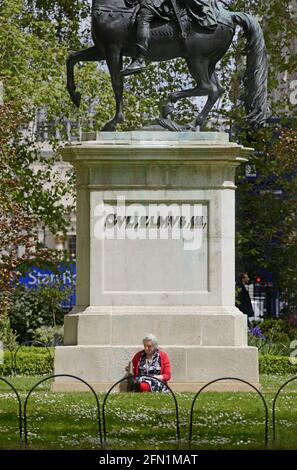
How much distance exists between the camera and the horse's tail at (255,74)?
66.5ft

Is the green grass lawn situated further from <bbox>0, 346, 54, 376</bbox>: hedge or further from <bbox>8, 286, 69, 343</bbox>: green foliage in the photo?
<bbox>8, 286, 69, 343</bbox>: green foliage

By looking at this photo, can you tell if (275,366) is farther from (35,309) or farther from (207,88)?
(35,309)

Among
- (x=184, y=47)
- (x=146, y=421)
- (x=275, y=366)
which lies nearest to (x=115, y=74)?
(x=184, y=47)

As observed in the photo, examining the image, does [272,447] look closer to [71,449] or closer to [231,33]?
[71,449]

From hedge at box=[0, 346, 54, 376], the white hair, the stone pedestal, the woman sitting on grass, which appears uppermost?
the stone pedestal

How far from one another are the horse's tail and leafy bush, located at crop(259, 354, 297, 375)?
17.1ft

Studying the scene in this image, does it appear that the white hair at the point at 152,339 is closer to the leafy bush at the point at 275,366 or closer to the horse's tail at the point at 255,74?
the horse's tail at the point at 255,74

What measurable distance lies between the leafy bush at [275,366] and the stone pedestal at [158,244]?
5.08m

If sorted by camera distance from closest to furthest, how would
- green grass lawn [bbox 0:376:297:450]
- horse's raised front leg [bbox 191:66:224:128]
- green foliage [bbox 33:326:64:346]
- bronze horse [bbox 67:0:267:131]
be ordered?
green grass lawn [bbox 0:376:297:450], bronze horse [bbox 67:0:267:131], horse's raised front leg [bbox 191:66:224:128], green foliage [bbox 33:326:64:346]

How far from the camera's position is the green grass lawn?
14133 millimetres

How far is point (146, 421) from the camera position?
51.3ft

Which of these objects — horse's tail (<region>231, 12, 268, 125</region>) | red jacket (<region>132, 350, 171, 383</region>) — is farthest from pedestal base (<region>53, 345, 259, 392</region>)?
horse's tail (<region>231, 12, 268, 125</region>)

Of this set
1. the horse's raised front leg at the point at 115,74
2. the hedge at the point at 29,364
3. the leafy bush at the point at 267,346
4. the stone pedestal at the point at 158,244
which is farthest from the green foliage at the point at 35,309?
the stone pedestal at the point at 158,244

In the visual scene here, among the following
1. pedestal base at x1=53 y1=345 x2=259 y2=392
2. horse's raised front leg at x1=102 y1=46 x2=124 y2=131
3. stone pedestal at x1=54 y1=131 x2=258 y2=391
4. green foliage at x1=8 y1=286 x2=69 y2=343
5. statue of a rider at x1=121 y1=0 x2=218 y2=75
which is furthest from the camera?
green foliage at x1=8 y1=286 x2=69 y2=343
